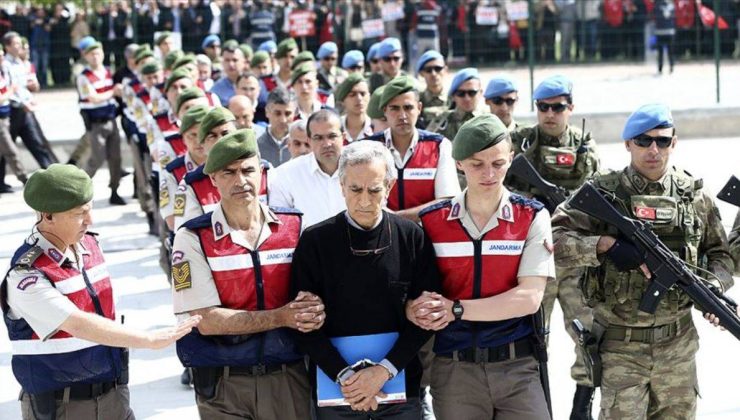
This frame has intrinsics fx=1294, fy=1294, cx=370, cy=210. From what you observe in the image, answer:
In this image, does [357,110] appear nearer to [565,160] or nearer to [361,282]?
[565,160]

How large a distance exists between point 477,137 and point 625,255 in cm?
98

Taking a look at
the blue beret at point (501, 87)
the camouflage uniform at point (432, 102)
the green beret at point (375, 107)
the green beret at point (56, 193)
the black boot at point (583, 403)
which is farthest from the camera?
the camouflage uniform at point (432, 102)

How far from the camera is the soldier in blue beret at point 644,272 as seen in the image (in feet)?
19.9

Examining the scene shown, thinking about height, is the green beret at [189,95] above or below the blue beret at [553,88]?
below

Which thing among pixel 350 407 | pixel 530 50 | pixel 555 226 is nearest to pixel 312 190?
pixel 555 226

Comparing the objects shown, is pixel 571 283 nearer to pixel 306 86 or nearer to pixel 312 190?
pixel 312 190

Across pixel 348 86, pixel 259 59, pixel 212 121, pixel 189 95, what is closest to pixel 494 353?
pixel 212 121

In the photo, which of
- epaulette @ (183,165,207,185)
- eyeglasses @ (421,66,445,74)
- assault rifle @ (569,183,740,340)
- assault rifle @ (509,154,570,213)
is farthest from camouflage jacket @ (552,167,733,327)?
eyeglasses @ (421,66,445,74)

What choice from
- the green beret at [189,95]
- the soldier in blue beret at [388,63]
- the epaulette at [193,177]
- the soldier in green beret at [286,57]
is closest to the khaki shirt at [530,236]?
the epaulette at [193,177]

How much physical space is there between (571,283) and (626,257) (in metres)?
1.91

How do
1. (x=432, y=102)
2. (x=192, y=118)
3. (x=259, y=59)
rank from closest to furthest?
(x=192, y=118), (x=432, y=102), (x=259, y=59)

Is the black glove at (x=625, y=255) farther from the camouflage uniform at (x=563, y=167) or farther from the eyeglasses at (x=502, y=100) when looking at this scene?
the eyeglasses at (x=502, y=100)

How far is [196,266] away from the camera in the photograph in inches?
215

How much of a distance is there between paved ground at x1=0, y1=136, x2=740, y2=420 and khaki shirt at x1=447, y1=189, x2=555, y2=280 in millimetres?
2498
